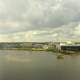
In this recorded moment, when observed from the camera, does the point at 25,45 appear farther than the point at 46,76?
Yes

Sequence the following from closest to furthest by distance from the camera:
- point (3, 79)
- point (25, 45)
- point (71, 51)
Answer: point (3, 79) < point (71, 51) < point (25, 45)

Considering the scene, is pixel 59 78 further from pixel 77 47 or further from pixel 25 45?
pixel 25 45

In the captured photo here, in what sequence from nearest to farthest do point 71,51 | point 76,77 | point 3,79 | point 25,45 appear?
point 3,79 < point 76,77 < point 71,51 < point 25,45

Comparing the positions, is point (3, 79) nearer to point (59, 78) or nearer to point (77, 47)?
point (59, 78)

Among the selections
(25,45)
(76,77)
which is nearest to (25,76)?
(76,77)

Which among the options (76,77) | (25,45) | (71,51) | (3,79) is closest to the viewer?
(3,79)

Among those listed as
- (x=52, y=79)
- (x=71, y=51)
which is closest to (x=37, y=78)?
(x=52, y=79)

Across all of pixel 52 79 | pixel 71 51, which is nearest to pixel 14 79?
pixel 52 79

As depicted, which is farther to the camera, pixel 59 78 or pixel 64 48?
pixel 64 48

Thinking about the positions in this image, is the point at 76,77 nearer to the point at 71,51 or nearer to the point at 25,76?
the point at 25,76
